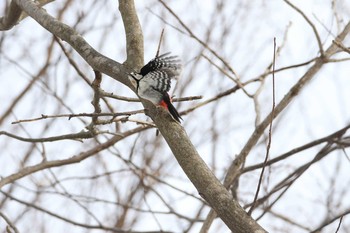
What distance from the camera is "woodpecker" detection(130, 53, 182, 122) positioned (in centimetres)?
204

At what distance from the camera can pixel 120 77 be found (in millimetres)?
1943

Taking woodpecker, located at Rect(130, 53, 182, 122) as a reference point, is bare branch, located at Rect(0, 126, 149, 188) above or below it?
above

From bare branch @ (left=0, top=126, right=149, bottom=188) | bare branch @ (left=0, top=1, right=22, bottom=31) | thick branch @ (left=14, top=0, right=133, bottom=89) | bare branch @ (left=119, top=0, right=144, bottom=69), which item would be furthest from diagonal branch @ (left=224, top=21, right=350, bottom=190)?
bare branch @ (left=0, top=1, right=22, bottom=31)

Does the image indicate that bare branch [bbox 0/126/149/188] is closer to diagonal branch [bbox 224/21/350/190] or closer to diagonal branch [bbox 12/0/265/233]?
diagonal branch [bbox 224/21/350/190]

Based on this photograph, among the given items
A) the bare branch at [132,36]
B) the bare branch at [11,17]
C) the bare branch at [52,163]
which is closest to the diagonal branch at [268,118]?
the bare branch at [52,163]

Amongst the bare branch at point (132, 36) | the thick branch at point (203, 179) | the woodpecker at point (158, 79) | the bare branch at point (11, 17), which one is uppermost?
the bare branch at point (11, 17)

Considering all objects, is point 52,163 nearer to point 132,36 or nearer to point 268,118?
point 132,36

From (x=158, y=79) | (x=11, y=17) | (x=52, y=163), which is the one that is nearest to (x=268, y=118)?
(x=158, y=79)

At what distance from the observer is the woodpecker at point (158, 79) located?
6.70 feet

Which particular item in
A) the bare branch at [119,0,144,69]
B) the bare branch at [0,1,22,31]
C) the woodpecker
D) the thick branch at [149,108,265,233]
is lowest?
the thick branch at [149,108,265,233]

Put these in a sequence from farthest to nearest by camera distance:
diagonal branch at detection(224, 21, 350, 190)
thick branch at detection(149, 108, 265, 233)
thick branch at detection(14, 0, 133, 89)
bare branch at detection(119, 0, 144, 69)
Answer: diagonal branch at detection(224, 21, 350, 190), bare branch at detection(119, 0, 144, 69), thick branch at detection(14, 0, 133, 89), thick branch at detection(149, 108, 265, 233)

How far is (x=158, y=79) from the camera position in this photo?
2174mm

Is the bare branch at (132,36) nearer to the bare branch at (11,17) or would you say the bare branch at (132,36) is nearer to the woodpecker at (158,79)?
the woodpecker at (158,79)

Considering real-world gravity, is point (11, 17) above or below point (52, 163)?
above
